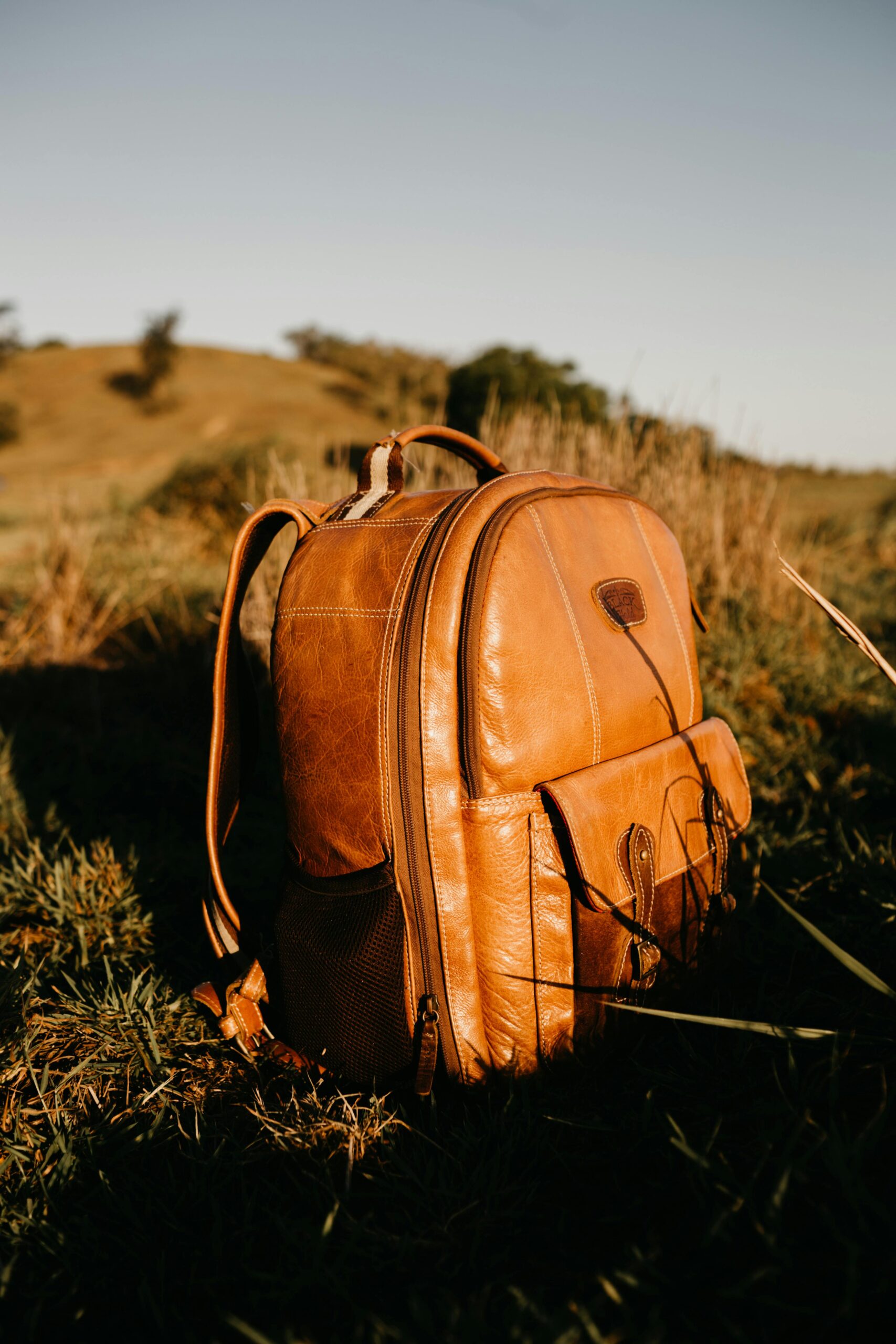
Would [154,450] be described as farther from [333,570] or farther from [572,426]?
[333,570]

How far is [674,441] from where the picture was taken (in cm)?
338

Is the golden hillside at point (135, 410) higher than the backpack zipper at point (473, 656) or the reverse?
higher

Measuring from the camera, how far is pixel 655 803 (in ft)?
4.36

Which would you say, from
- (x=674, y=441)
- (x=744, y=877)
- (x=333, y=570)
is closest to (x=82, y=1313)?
(x=333, y=570)

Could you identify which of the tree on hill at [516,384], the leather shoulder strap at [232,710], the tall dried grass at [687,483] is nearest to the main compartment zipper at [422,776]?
the leather shoulder strap at [232,710]

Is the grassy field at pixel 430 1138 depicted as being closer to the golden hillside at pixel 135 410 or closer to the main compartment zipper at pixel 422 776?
the main compartment zipper at pixel 422 776

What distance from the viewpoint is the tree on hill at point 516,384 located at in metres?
5.12

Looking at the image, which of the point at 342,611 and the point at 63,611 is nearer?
the point at 342,611

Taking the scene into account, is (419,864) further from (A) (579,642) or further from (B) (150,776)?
(B) (150,776)

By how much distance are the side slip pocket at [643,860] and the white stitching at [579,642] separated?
2.0 inches

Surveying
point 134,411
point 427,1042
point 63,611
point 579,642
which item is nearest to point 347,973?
point 427,1042

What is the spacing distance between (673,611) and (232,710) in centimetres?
98

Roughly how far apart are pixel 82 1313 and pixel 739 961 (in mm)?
1299

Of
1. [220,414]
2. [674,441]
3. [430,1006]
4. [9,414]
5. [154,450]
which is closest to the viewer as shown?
[430,1006]
